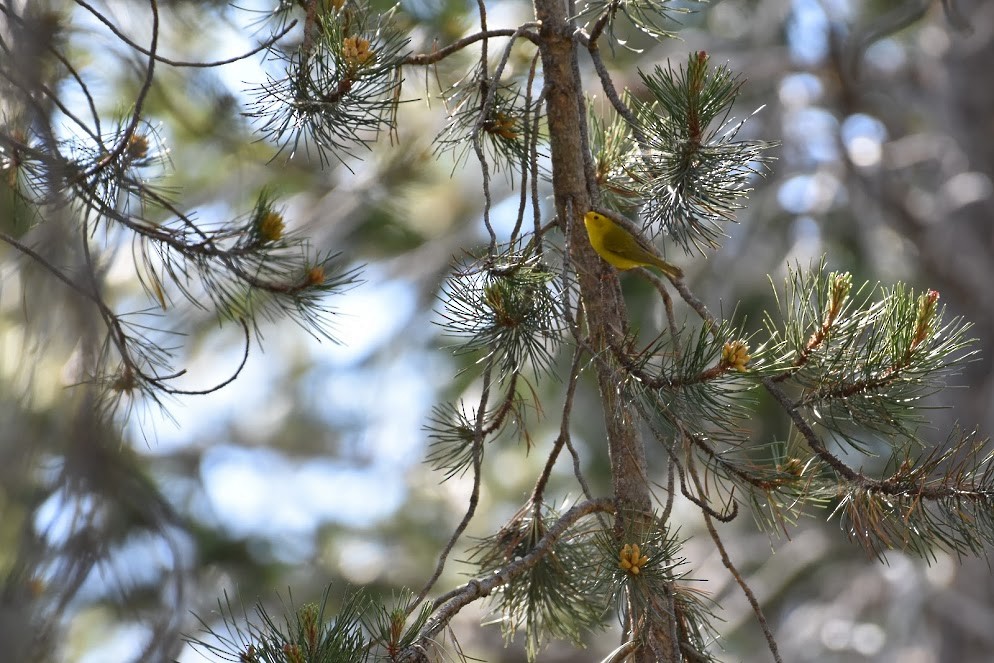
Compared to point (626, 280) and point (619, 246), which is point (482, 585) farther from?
point (626, 280)

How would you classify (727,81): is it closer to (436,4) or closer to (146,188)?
(146,188)

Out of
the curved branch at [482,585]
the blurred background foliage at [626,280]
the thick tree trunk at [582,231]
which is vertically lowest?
the curved branch at [482,585]

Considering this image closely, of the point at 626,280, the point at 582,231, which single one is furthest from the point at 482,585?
the point at 626,280

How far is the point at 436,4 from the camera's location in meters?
2.59

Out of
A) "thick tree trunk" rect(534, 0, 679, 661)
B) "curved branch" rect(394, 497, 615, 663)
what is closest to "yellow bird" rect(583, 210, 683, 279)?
"thick tree trunk" rect(534, 0, 679, 661)

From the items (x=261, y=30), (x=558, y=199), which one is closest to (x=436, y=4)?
(x=261, y=30)

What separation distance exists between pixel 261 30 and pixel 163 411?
716 millimetres

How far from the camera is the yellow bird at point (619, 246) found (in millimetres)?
1326

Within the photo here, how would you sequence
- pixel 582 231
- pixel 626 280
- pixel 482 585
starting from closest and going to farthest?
pixel 482 585 → pixel 582 231 → pixel 626 280

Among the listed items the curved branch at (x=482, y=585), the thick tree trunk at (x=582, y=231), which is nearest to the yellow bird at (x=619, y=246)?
the thick tree trunk at (x=582, y=231)

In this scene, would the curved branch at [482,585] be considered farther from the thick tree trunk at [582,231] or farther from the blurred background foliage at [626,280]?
the blurred background foliage at [626,280]

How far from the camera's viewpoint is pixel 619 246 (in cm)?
144

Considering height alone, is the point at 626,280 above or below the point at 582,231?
above

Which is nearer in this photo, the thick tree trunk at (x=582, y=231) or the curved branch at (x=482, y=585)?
the curved branch at (x=482, y=585)
